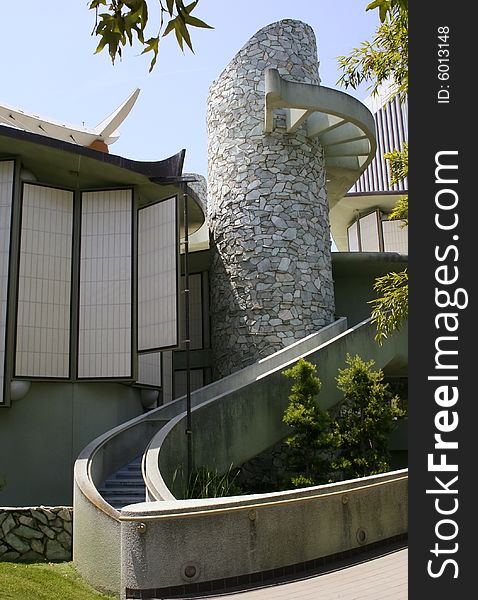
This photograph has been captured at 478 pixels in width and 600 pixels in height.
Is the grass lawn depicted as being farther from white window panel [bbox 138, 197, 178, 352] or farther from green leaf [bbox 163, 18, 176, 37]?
white window panel [bbox 138, 197, 178, 352]

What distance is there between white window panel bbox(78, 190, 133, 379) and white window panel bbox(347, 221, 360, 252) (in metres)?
15.2

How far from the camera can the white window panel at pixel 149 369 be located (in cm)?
1698

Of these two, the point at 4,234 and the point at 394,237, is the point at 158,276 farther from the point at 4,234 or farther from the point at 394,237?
the point at 394,237

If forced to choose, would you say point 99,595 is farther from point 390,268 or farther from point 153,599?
point 390,268

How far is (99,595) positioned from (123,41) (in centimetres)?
628

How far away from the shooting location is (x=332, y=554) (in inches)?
338

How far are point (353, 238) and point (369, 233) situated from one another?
3.72 ft

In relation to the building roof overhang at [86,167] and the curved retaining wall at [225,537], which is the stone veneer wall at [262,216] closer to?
the building roof overhang at [86,167]

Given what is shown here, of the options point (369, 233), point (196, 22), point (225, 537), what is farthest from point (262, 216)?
point (196, 22)

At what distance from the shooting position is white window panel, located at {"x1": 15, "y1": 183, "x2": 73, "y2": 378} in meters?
14.5

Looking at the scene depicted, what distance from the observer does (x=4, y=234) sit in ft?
48.1

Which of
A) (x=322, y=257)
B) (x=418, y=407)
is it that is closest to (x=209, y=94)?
(x=322, y=257)

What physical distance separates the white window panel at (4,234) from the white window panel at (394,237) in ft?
54.3

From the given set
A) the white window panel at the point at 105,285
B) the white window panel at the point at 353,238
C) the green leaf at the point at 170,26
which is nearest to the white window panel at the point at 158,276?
the white window panel at the point at 105,285
